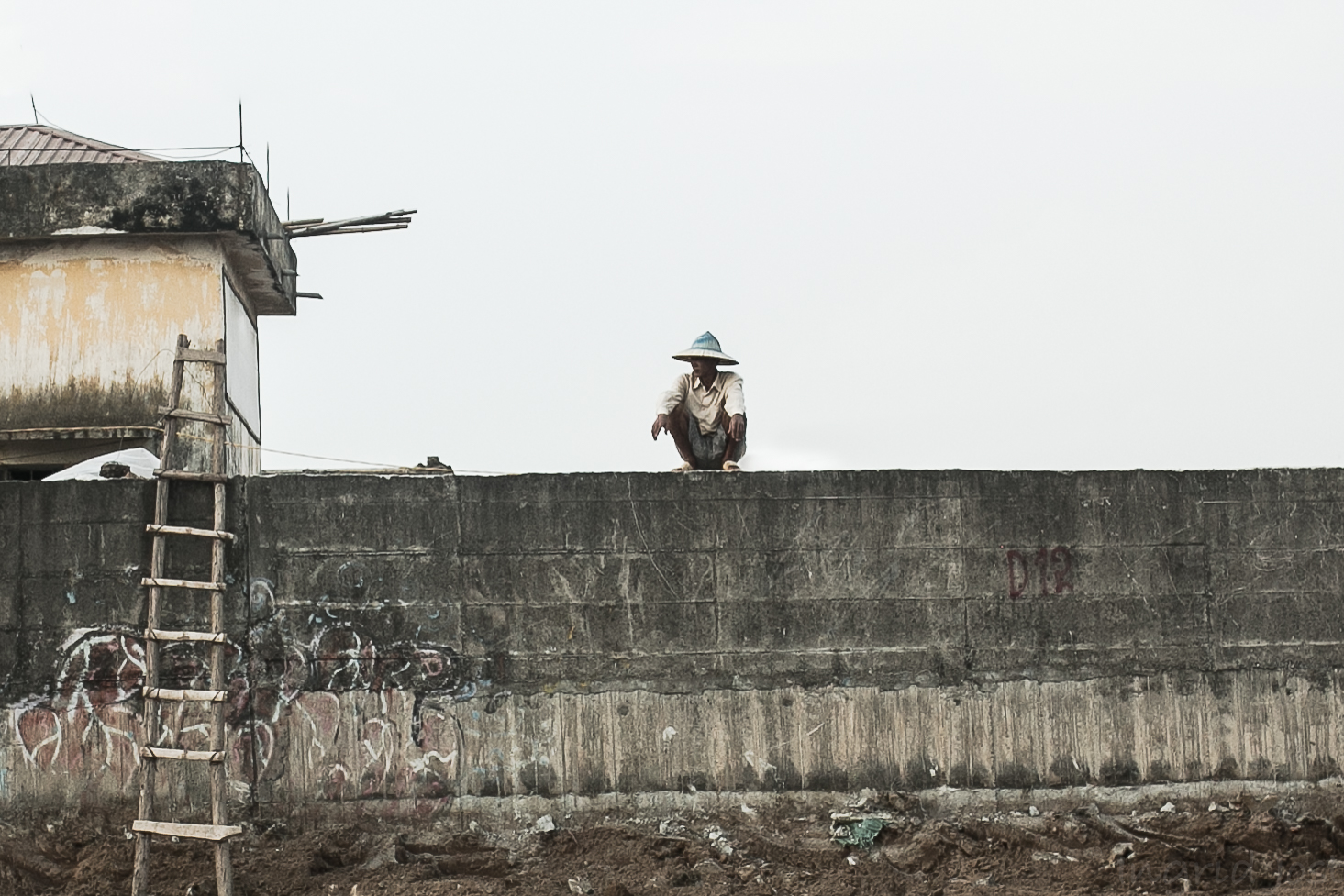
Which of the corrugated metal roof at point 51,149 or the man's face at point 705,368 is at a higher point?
the corrugated metal roof at point 51,149

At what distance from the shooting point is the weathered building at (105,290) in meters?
9.78

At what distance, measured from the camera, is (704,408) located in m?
7.61

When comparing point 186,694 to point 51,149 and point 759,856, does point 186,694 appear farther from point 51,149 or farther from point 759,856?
point 51,149

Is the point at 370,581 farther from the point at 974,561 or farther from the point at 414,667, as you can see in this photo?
the point at 974,561

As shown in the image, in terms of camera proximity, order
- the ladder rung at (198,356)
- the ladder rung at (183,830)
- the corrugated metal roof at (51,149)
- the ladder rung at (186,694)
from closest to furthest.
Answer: the ladder rung at (183,830), the ladder rung at (186,694), the ladder rung at (198,356), the corrugated metal roof at (51,149)

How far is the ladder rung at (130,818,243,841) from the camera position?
597 cm

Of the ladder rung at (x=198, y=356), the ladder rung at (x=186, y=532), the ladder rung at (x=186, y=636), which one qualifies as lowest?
the ladder rung at (x=186, y=636)

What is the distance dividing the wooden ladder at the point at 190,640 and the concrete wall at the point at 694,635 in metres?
0.18

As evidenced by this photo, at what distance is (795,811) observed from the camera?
262 inches

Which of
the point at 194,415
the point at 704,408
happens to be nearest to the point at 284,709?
the point at 194,415

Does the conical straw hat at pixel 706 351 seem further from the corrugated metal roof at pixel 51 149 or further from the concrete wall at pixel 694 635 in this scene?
the corrugated metal roof at pixel 51 149

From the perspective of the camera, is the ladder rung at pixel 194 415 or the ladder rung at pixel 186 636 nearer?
the ladder rung at pixel 186 636

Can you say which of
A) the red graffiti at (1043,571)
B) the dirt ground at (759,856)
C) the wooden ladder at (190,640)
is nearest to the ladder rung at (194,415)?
the wooden ladder at (190,640)

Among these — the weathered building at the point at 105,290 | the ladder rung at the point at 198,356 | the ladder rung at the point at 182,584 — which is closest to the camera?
the ladder rung at the point at 182,584
